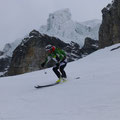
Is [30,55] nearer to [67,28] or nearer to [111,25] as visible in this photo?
[67,28]

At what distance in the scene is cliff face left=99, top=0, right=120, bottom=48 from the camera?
62.1m

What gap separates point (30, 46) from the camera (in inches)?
4277

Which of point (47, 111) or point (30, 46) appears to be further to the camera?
point (30, 46)

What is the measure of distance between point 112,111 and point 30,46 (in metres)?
106

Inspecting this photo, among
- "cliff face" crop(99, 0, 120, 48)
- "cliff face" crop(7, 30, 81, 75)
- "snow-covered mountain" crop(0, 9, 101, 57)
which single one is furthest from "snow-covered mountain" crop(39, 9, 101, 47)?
"cliff face" crop(99, 0, 120, 48)

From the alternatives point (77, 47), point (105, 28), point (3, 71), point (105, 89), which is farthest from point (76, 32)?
point (105, 89)

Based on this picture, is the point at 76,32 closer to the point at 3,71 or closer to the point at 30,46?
the point at 30,46

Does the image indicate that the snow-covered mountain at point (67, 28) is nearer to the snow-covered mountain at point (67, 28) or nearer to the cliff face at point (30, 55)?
the snow-covered mountain at point (67, 28)

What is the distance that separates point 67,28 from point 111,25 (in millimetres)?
75366

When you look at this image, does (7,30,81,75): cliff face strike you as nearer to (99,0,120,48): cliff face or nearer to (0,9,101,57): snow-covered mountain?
(0,9,101,57): snow-covered mountain

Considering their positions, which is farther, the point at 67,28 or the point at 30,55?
the point at 67,28

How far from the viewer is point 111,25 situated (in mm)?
66250

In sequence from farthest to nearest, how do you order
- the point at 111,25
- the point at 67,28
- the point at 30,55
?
the point at 67,28 → the point at 30,55 → the point at 111,25

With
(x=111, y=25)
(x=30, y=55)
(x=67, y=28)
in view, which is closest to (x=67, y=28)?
(x=67, y=28)
